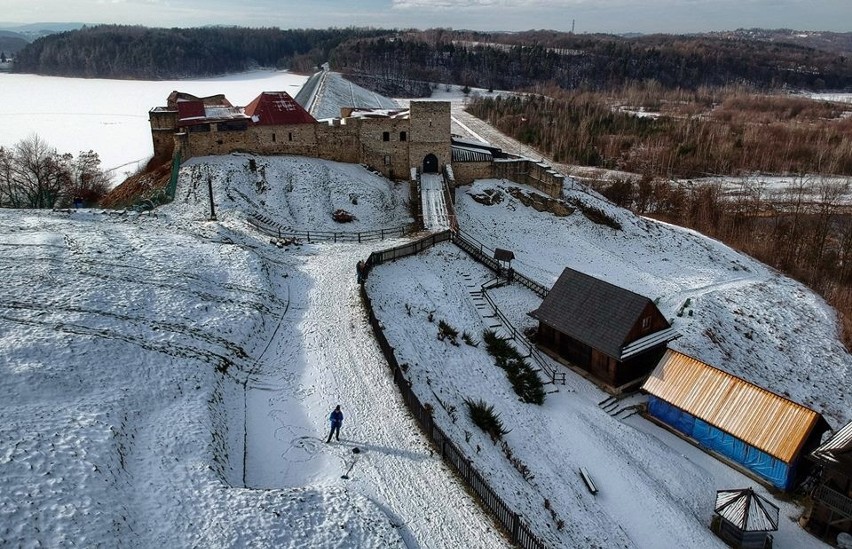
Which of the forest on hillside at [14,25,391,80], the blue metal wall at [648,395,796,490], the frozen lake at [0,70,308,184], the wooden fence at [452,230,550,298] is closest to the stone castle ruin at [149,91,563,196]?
the wooden fence at [452,230,550,298]

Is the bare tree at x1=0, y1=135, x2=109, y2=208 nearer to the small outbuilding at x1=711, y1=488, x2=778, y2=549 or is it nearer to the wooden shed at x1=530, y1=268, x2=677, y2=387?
the wooden shed at x1=530, y1=268, x2=677, y2=387

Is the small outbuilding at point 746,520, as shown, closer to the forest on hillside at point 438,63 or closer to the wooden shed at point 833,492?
the wooden shed at point 833,492

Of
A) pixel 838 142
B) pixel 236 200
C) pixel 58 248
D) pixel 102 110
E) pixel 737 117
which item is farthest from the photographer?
pixel 737 117

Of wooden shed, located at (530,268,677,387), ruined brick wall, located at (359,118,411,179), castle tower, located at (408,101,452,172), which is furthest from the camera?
ruined brick wall, located at (359,118,411,179)

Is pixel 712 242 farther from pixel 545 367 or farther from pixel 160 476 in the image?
pixel 160 476

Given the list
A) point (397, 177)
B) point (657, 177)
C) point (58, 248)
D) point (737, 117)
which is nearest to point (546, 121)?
point (657, 177)

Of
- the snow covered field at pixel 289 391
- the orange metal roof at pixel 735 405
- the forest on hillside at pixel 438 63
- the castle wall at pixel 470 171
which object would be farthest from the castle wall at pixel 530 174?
the forest on hillside at pixel 438 63
